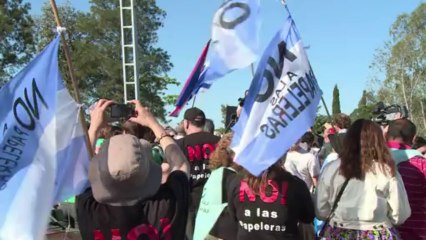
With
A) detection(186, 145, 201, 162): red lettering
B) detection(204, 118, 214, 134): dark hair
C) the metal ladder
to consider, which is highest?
the metal ladder

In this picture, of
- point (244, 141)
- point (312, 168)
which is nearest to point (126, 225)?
point (244, 141)

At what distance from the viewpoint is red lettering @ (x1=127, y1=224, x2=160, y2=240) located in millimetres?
2732

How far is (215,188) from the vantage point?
4.50 meters

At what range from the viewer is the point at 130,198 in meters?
2.71

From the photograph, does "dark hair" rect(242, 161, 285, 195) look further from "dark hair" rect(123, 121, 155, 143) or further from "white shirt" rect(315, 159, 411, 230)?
"dark hair" rect(123, 121, 155, 143)

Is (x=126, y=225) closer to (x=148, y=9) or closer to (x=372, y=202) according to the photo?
(x=372, y=202)

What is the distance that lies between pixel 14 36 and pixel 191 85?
28336mm

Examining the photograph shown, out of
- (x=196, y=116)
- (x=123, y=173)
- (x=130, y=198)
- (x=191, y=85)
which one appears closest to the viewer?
(x=123, y=173)

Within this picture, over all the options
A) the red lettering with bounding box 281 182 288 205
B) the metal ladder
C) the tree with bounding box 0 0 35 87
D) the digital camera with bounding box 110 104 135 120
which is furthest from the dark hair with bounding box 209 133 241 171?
the tree with bounding box 0 0 35 87

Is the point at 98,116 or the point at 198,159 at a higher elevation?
the point at 98,116

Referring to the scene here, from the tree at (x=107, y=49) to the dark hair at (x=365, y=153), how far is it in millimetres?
36838

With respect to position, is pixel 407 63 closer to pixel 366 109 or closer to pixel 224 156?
pixel 366 109

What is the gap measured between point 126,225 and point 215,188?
5.99ft

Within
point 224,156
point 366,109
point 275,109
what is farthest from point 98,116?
point 366,109
